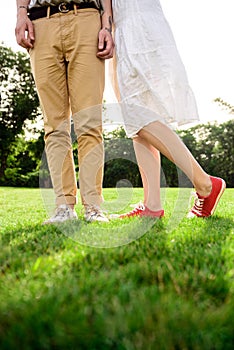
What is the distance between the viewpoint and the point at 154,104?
2.99 m

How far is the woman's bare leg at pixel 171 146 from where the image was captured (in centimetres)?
291

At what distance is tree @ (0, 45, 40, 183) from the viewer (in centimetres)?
2764

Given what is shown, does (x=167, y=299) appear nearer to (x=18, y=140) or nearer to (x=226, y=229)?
(x=226, y=229)

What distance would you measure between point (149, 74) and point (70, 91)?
1.90 feet

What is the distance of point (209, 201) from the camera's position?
10.3 ft

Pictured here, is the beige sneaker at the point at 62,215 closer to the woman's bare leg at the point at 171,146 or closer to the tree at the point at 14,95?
the woman's bare leg at the point at 171,146

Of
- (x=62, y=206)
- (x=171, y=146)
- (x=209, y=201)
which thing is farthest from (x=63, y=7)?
(x=209, y=201)

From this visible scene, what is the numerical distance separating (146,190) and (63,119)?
2.54 ft

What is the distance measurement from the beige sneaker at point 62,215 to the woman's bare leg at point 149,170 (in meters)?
0.52

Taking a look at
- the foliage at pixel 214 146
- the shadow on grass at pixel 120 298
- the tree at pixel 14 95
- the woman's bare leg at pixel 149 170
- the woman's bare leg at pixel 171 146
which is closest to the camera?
the shadow on grass at pixel 120 298

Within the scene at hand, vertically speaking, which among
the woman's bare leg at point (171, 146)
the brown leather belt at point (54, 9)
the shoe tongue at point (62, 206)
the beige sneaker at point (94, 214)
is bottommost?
the beige sneaker at point (94, 214)

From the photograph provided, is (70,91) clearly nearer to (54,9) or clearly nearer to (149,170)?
(54,9)

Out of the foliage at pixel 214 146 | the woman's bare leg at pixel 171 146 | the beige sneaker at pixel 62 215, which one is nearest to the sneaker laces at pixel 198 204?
the woman's bare leg at pixel 171 146

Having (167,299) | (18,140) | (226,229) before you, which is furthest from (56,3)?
(18,140)
